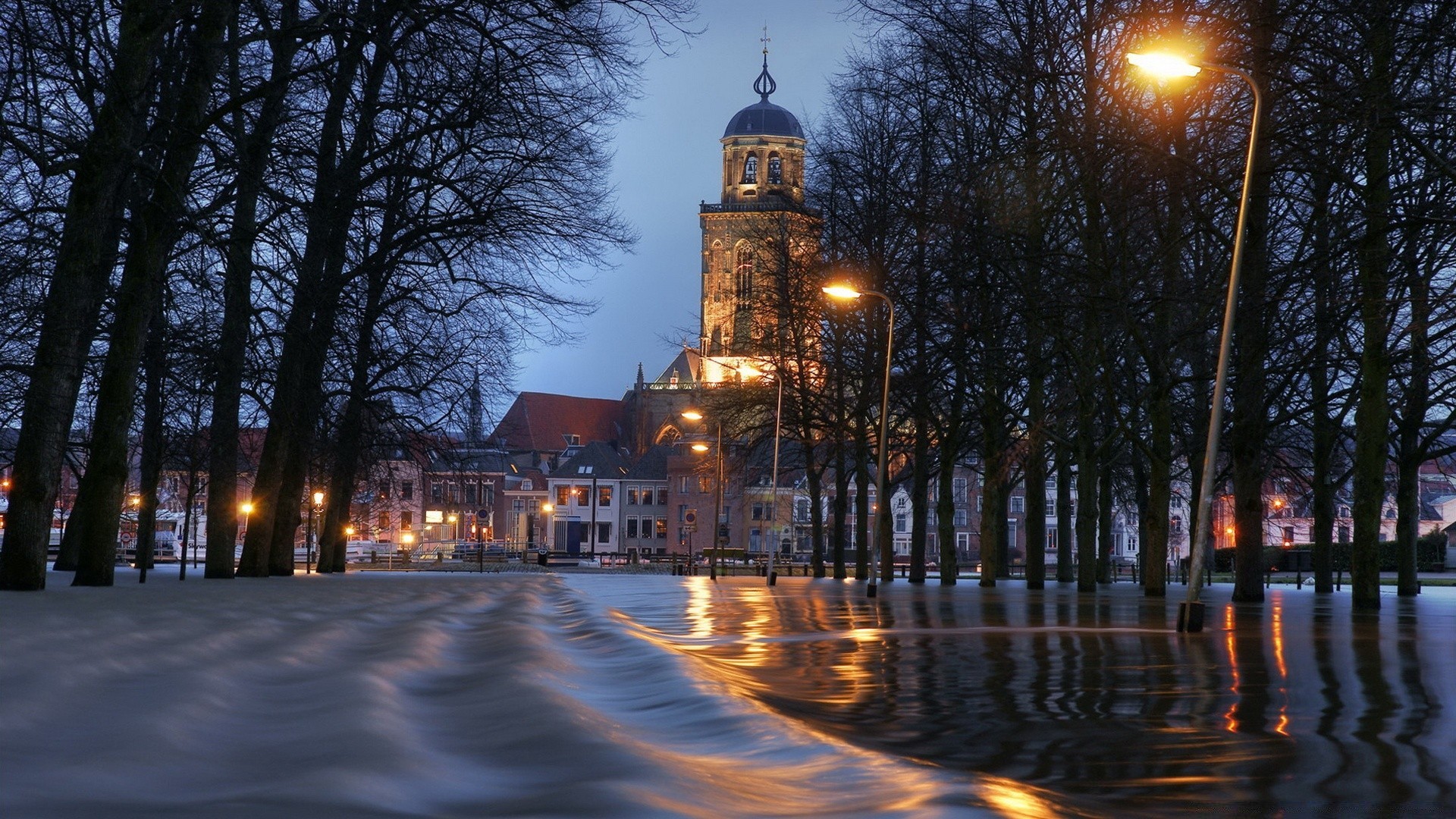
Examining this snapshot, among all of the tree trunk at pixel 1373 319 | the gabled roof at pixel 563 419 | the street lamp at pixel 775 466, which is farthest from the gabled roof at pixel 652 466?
the tree trunk at pixel 1373 319

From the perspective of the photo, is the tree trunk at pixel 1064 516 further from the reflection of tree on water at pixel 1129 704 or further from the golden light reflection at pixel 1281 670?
the reflection of tree on water at pixel 1129 704

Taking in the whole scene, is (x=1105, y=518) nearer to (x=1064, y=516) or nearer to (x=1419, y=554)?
(x=1064, y=516)

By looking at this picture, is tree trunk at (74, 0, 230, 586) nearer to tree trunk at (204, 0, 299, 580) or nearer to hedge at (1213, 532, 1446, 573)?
tree trunk at (204, 0, 299, 580)

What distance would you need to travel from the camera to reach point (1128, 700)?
9.31 m

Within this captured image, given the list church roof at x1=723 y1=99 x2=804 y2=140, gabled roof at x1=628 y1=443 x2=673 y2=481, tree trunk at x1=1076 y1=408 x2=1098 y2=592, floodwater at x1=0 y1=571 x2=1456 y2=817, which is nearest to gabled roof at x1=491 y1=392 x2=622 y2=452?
gabled roof at x1=628 y1=443 x2=673 y2=481

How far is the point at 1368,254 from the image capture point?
63.6ft

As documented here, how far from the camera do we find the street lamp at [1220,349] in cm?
1644

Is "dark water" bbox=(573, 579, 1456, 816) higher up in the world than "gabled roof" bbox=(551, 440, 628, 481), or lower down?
lower down

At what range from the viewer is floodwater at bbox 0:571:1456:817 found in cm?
470

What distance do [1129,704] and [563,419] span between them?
5950 inches

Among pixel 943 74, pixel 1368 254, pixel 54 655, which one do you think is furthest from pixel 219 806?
pixel 943 74

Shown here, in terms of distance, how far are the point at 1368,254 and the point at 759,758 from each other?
636 inches

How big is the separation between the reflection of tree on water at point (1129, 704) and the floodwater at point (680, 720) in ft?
0.12

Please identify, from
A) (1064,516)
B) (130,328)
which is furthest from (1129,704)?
(1064,516)
